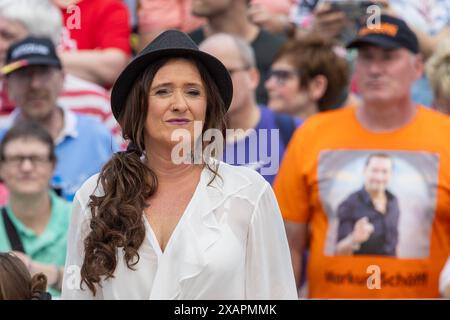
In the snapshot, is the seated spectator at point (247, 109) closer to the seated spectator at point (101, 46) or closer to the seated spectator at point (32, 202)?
the seated spectator at point (101, 46)

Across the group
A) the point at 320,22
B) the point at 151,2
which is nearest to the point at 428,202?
the point at 320,22

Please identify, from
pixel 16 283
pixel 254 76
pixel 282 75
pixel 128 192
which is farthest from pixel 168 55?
pixel 282 75

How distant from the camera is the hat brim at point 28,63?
5805 mm

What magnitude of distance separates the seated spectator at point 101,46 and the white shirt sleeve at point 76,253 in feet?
8.58

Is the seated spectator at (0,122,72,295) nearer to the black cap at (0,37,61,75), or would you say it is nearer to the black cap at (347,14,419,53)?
the black cap at (0,37,61,75)

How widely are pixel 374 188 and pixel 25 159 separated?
1504 mm

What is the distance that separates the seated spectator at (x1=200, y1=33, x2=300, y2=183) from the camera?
17.5 ft

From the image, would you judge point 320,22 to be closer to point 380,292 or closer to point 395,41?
point 395,41

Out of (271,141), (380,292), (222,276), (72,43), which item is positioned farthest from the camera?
(72,43)

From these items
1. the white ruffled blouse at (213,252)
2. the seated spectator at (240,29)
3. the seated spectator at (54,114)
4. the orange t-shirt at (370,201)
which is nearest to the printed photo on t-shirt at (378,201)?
the orange t-shirt at (370,201)

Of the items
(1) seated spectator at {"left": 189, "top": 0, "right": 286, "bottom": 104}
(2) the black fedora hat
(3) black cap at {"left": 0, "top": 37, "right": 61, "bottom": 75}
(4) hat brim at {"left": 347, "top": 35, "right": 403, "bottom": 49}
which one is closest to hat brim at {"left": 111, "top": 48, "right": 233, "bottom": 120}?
(2) the black fedora hat

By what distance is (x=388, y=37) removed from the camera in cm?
549

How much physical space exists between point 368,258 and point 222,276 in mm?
1966
